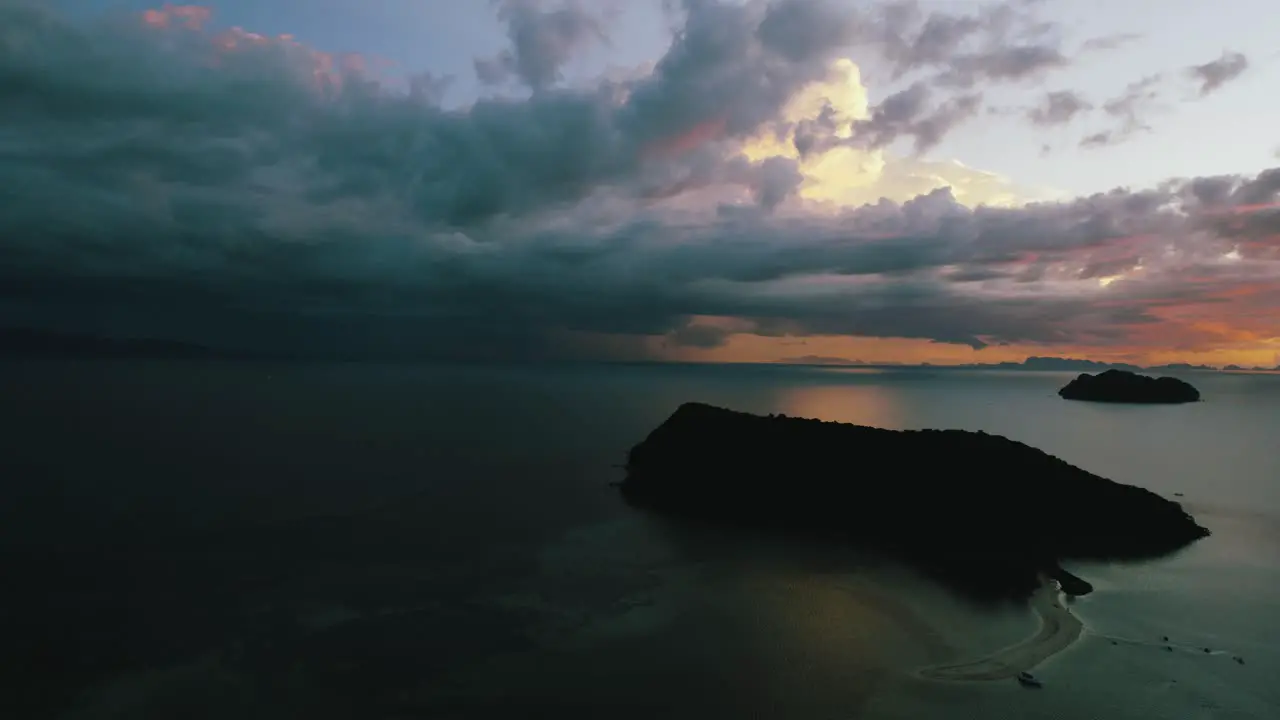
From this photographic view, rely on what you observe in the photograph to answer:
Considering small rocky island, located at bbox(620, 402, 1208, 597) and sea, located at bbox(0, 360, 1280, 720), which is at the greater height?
small rocky island, located at bbox(620, 402, 1208, 597)

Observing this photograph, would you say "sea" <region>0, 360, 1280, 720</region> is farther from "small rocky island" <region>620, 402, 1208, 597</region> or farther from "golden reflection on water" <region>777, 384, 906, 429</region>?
"golden reflection on water" <region>777, 384, 906, 429</region>

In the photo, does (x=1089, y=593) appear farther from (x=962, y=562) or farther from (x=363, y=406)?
(x=363, y=406)

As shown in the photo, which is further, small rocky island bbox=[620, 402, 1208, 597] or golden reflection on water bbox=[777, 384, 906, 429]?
golden reflection on water bbox=[777, 384, 906, 429]

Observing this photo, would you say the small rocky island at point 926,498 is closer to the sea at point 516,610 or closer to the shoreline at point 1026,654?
the sea at point 516,610

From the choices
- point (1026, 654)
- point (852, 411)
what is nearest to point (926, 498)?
point (1026, 654)

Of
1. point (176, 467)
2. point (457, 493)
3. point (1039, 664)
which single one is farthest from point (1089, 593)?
point (176, 467)

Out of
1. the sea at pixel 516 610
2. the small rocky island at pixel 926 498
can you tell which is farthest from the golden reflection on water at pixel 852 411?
the small rocky island at pixel 926 498

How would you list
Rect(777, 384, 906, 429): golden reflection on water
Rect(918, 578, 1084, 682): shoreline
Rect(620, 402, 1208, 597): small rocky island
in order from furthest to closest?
Rect(777, 384, 906, 429): golden reflection on water, Rect(620, 402, 1208, 597): small rocky island, Rect(918, 578, 1084, 682): shoreline

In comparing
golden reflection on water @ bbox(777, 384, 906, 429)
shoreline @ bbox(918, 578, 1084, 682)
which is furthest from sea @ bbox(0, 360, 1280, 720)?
golden reflection on water @ bbox(777, 384, 906, 429)
